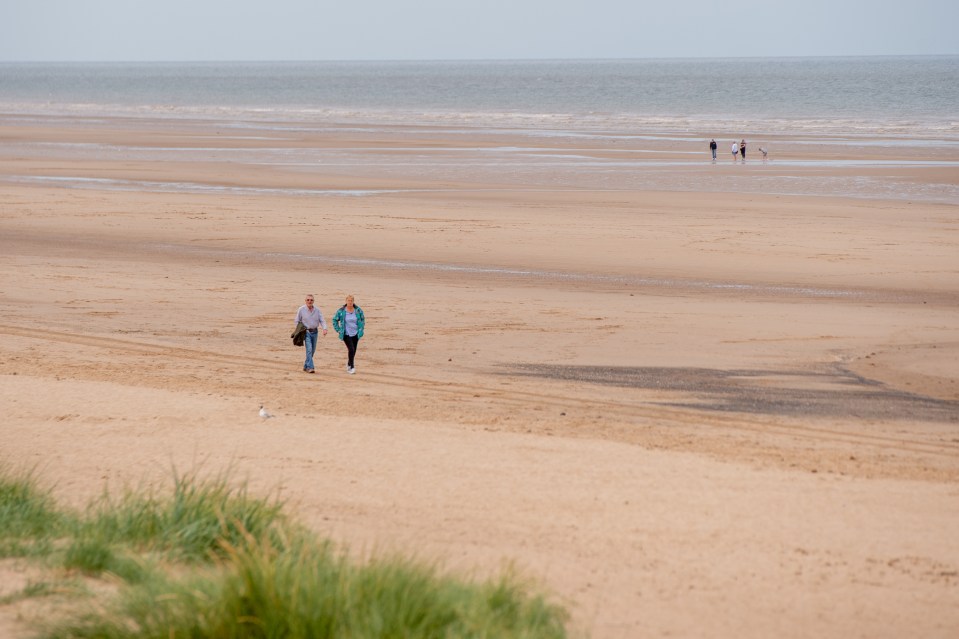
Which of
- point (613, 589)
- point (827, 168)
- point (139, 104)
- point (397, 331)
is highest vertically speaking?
point (139, 104)

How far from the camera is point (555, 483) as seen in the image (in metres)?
11.1

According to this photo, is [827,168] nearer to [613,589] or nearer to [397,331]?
[397,331]

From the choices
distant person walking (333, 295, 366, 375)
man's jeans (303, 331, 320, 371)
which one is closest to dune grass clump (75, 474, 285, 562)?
distant person walking (333, 295, 366, 375)

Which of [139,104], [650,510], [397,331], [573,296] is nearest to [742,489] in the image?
[650,510]

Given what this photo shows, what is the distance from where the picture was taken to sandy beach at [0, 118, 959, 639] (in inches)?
360

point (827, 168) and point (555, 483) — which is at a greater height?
point (827, 168)

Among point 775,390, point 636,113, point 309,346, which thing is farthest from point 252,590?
point 636,113

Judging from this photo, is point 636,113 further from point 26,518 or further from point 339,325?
point 26,518

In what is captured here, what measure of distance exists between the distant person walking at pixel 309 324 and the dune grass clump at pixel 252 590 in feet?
24.1

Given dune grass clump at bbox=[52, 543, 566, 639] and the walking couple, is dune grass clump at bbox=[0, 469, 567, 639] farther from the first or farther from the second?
the walking couple

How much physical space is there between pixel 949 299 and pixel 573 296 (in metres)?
6.68

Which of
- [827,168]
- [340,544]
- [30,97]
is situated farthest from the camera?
[30,97]

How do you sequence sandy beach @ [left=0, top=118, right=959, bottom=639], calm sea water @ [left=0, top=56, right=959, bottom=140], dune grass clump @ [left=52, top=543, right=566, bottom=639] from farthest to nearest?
calm sea water @ [left=0, top=56, right=959, bottom=140] → sandy beach @ [left=0, top=118, right=959, bottom=639] → dune grass clump @ [left=52, top=543, right=566, bottom=639]

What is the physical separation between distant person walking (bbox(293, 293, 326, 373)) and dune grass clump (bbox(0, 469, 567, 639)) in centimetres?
733
